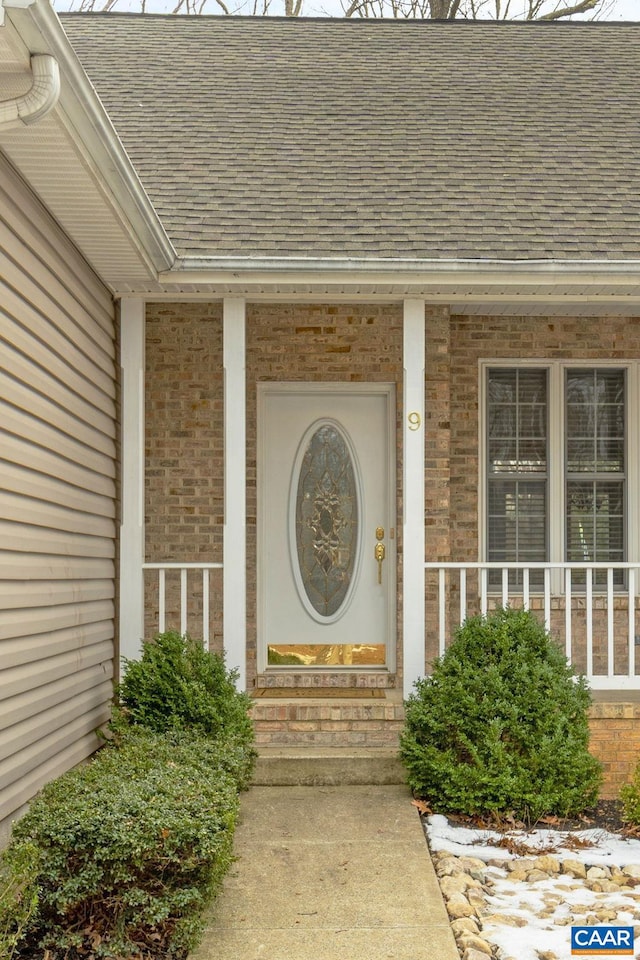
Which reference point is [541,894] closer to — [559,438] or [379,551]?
Result: [379,551]

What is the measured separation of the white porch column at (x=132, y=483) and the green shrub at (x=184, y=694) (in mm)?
414

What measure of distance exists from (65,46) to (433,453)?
15.3 ft

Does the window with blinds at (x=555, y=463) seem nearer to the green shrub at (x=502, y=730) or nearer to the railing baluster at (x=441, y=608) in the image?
the railing baluster at (x=441, y=608)

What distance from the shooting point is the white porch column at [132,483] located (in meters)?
6.61

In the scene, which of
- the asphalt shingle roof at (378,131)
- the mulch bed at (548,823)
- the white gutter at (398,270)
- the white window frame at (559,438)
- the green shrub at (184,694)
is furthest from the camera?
the white window frame at (559,438)

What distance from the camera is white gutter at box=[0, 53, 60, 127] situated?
3.59 meters

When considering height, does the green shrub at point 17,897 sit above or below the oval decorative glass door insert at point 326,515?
below

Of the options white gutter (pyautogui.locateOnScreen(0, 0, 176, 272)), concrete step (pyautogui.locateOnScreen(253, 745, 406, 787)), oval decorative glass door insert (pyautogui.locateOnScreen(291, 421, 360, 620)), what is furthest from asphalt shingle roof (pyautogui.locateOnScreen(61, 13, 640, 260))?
concrete step (pyautogui.locateOnScreen(253, 745, 406, 787))

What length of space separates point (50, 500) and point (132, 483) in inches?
56.1

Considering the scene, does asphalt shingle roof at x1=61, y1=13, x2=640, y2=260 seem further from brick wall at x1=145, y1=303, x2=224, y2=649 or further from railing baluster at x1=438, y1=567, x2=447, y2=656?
railing baluster at x1=438, y1=567, x2=447, y2=656

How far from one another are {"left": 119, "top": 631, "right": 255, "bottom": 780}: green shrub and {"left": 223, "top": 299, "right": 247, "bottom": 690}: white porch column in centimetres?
39

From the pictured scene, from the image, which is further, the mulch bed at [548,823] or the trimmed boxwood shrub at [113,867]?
the mulch bed at [548,823]

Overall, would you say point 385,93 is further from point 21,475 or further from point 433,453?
point 21,475
